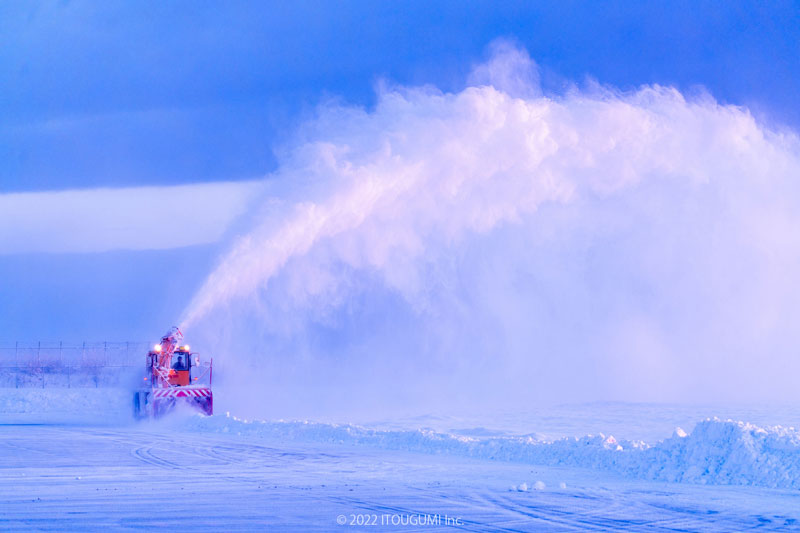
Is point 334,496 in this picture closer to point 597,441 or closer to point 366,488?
point 366,488

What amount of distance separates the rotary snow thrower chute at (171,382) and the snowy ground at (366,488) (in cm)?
598

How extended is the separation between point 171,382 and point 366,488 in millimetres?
16893

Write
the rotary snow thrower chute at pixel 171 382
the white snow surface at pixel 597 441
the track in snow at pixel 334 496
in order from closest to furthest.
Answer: the track in snow at pixel 334 496 → the white snow surface at pixel 597 441 → the rotary snow thrower chute at pixel 171 382

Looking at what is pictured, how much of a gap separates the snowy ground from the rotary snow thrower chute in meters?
5.98

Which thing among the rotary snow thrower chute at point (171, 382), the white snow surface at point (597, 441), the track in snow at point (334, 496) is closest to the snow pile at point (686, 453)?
the white snow surface at point (597, 441)

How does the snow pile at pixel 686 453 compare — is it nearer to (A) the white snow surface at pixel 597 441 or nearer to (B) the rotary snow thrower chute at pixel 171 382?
(A) the white snow surface at pixel 597 441

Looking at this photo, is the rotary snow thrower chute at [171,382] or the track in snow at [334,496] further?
the rotary snow thrower chute at [171,382]

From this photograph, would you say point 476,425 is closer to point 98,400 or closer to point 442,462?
point 442,462

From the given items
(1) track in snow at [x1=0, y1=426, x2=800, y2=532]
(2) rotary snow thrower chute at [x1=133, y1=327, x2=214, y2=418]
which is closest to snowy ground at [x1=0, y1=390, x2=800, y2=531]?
(1) track in snow at [x1=0, y1=426, x2=800, y2=532]

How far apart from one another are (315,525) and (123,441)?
41.5 feet

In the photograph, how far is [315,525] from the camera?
1015 centimetres

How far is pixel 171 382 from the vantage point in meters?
28.5

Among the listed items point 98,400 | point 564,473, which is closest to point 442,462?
point 564,473

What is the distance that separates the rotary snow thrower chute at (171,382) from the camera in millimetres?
27094
